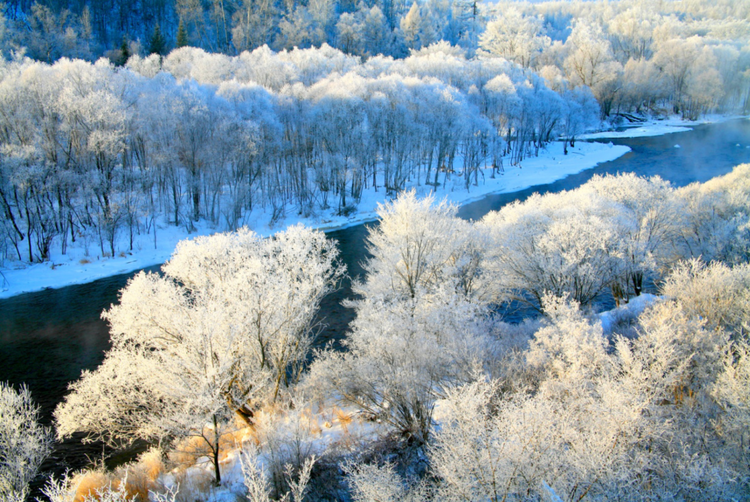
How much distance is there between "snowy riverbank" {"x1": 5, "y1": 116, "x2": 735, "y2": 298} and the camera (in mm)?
30062

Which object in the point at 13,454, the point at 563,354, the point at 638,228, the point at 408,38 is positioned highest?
the point at 408,38

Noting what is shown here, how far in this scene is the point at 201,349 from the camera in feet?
45.4

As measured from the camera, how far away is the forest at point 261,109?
3306 cm

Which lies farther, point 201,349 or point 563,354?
point 563,354

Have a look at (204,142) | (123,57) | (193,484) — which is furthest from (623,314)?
(123,57)

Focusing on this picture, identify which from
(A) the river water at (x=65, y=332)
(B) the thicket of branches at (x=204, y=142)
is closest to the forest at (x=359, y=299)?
(B) the thicket of branches at (x=204, y=142)

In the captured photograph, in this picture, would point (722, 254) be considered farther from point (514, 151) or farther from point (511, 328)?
point (514, 151)

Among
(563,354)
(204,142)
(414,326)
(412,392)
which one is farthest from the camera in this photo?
(204,142)

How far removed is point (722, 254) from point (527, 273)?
41.0 feet

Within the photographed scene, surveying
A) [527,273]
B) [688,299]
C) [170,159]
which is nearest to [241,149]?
[170,159]

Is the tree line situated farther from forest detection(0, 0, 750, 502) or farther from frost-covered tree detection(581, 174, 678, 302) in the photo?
frost-covered tree detection(581, 174, 678, 302)

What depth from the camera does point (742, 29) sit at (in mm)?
117750

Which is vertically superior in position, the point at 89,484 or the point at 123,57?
the point at 123,57

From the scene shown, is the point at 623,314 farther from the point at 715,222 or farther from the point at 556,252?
the point at 715,222
